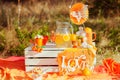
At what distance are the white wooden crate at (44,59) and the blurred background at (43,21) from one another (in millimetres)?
1274

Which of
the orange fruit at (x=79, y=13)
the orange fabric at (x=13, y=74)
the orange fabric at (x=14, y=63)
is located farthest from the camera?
the orange fabric at (x=14, y=63)

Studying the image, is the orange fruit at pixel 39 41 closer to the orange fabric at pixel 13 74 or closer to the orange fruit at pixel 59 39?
the orange fruit at pixel 59 39

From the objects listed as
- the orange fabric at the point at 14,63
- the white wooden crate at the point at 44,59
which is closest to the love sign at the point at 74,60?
the white wooden crate at the point at 44,59

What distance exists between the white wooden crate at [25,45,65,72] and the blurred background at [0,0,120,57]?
50.1 inches

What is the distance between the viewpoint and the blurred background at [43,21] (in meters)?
4.50

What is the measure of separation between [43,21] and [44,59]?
1958 millimetres

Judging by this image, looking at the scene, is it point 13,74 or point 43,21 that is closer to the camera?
point 13,74

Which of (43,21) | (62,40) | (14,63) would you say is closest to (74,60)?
(62,40)

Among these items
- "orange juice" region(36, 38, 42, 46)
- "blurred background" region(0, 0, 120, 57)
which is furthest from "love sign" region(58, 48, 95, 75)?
"blurred background" region(0, 0, 120, 57)

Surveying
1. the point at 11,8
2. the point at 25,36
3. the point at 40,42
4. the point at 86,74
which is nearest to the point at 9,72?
the point at 40,42

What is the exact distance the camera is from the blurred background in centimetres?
450

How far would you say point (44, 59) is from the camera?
3062 millimetres

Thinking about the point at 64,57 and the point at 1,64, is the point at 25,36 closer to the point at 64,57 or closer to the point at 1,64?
the point at 1,64

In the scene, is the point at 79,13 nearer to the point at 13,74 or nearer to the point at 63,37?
the point at 63,37
